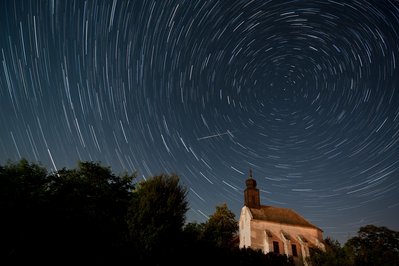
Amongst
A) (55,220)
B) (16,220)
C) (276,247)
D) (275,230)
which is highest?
(275,230)

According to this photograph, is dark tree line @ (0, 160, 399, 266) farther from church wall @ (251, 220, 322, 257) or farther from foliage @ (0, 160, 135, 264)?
church wall @ (251, 220, 322, 257)

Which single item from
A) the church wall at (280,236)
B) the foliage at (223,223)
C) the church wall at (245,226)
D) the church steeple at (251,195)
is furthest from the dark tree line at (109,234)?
the foliage at (223,223)

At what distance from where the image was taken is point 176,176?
16.1m

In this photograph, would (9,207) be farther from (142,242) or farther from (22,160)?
(22,160)

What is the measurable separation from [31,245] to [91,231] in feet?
14.3

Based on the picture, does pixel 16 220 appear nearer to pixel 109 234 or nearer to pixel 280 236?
pixel 109 234

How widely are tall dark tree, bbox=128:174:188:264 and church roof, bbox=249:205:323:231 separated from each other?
89.1ft

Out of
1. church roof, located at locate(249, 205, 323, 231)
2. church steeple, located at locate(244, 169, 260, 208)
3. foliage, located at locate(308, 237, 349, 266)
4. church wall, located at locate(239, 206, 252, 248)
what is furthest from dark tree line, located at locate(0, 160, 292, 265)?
church steeple, located at locate(244, 169, 260, 208)

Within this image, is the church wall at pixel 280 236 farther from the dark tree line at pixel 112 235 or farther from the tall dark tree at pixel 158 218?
the tall dark tree at pixel 158 218

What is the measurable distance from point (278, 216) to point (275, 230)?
3457mm

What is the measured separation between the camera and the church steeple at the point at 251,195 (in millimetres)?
42088

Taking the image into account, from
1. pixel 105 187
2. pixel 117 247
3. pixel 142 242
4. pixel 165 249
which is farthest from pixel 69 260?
pixel 105 187

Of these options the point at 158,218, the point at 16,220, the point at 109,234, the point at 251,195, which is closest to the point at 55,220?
the point at 16,220

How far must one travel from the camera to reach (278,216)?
40.9 m
